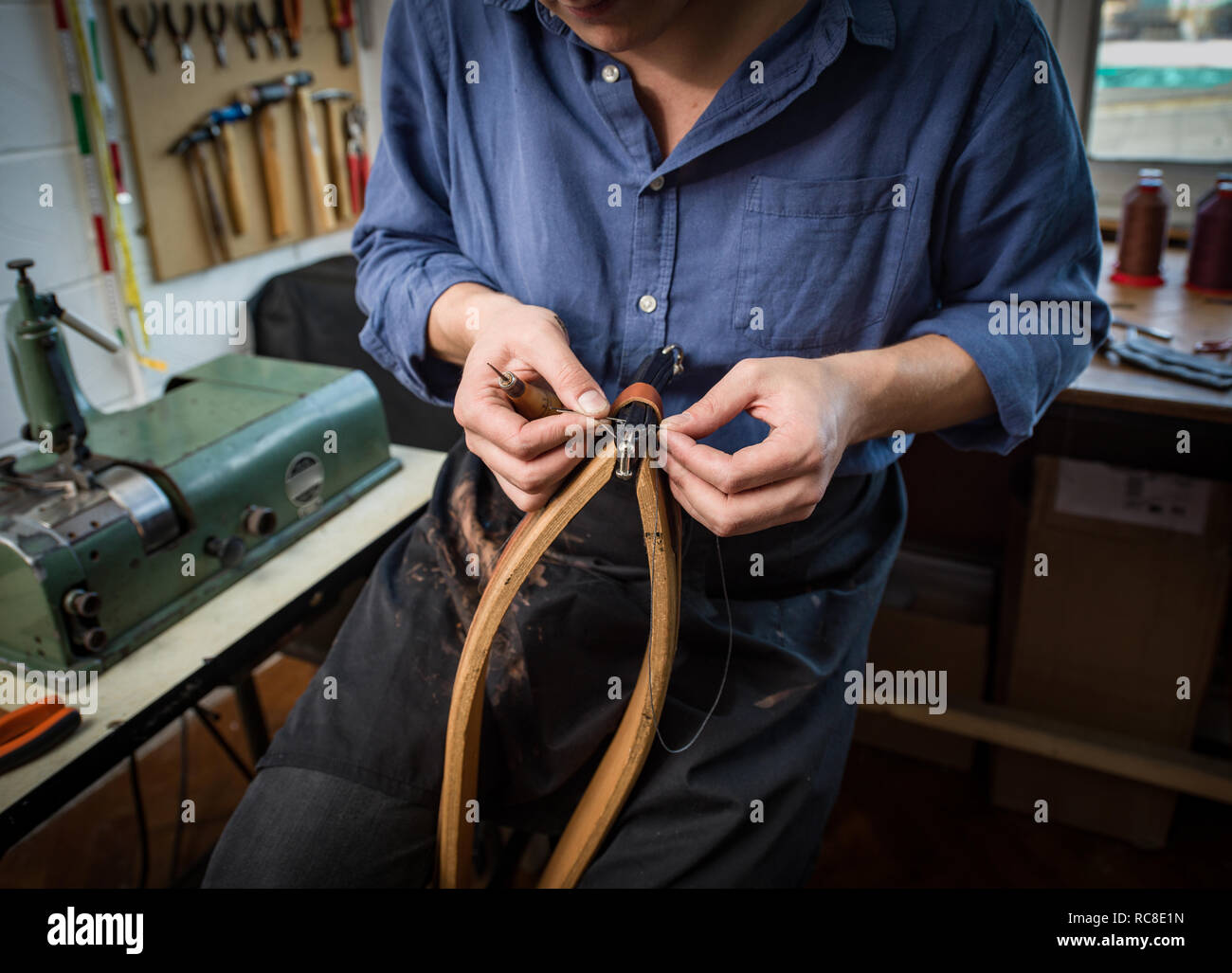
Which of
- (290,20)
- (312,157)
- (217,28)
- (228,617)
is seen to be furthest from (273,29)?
(228,617)

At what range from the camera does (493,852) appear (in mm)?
1619

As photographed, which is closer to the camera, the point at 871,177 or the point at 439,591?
the point at 871,177

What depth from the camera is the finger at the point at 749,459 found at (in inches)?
29.4

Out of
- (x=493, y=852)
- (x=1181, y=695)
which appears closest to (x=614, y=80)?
(x=493, y=852)

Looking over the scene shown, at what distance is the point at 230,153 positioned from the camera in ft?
6.77

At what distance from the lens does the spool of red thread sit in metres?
1.71

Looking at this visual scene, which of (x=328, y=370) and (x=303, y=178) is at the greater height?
→ (x=303, y=178)

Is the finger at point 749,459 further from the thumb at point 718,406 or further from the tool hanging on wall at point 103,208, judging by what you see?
the tool hanging on wall at point 103,208

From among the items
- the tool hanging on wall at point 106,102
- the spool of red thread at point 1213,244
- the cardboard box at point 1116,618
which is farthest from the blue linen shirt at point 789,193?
the tool hanging on wall at point 106,102

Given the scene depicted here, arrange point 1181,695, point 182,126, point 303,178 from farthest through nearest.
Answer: point 303,178 < point 182,126 < point 1181,695

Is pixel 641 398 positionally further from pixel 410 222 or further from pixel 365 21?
pixel 365 21

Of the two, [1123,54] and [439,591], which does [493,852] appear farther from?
[1123,54]

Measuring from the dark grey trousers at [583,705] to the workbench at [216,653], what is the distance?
7.5 inches
